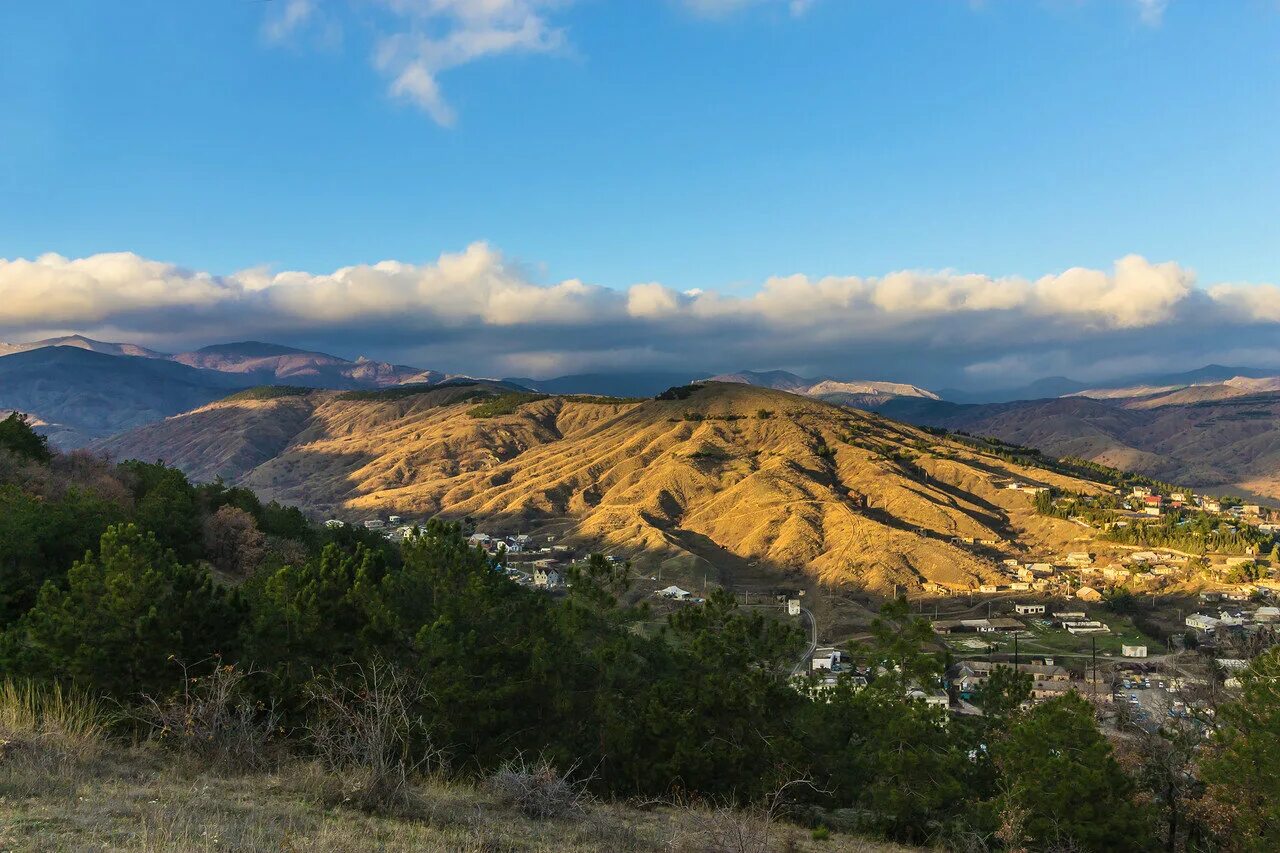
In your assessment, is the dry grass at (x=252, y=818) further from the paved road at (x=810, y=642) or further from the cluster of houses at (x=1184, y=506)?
the cluster of houses at (x=1184, y=506)

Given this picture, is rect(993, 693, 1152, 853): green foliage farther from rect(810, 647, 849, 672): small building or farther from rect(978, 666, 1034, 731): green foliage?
rect(810, 647, 849, 672): small building

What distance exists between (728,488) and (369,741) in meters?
120

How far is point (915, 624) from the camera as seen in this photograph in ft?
65.9

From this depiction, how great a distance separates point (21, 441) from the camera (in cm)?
4419

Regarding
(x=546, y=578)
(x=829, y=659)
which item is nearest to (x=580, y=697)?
(x=829, y=659)

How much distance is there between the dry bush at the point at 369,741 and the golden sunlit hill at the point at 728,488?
73.7 meters

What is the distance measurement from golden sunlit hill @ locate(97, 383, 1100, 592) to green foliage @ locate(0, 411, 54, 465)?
30621 mm

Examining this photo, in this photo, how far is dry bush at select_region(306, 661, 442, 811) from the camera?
10.4 m

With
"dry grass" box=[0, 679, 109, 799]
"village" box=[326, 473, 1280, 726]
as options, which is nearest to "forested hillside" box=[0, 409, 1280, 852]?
"dry grass" box=[0, 679, 109, 799]

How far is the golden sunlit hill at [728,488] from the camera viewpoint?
3957 inches

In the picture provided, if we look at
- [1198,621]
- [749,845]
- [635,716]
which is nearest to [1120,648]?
[1198,621]

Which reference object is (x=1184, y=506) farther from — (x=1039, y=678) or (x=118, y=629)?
(x=118, y=629)

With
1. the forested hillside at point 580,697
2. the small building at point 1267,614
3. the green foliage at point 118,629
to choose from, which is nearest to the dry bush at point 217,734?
the forested hillside at point 580,697

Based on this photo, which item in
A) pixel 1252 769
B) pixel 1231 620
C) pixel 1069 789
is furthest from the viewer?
pixel 1231 620
